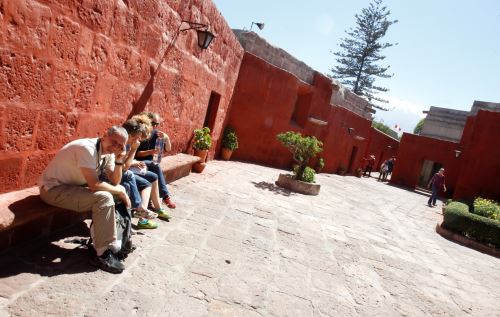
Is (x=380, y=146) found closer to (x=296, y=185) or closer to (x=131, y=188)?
(x=296, y=185)

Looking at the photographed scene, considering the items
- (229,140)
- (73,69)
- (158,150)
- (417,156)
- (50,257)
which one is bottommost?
(50,257)

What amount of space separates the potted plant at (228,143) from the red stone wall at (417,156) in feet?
45.7

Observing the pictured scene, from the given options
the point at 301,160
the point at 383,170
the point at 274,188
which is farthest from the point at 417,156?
the point at 274,188

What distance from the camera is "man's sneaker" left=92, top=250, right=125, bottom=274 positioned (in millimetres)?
2895

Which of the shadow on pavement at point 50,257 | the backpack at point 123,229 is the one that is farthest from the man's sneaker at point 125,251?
the shadow on pavement at point 50,257

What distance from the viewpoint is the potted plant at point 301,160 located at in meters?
9.37

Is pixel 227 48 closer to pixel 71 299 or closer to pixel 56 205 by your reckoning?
pixel 56 205

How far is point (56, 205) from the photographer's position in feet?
9.87

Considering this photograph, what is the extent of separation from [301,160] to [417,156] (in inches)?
590

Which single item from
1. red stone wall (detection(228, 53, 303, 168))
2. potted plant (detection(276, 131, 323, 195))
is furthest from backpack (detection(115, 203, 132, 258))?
red stone wall (detection(228, 53, 303, 168))

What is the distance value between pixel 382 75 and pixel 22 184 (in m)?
31.3

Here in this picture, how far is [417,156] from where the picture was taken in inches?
854

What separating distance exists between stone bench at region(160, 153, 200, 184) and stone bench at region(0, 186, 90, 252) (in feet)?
7.77

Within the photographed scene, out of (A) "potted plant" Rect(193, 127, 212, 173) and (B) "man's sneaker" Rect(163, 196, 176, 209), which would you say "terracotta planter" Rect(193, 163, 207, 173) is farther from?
(B) "man's sneaker" Rect(163, 196, 176, 209)
